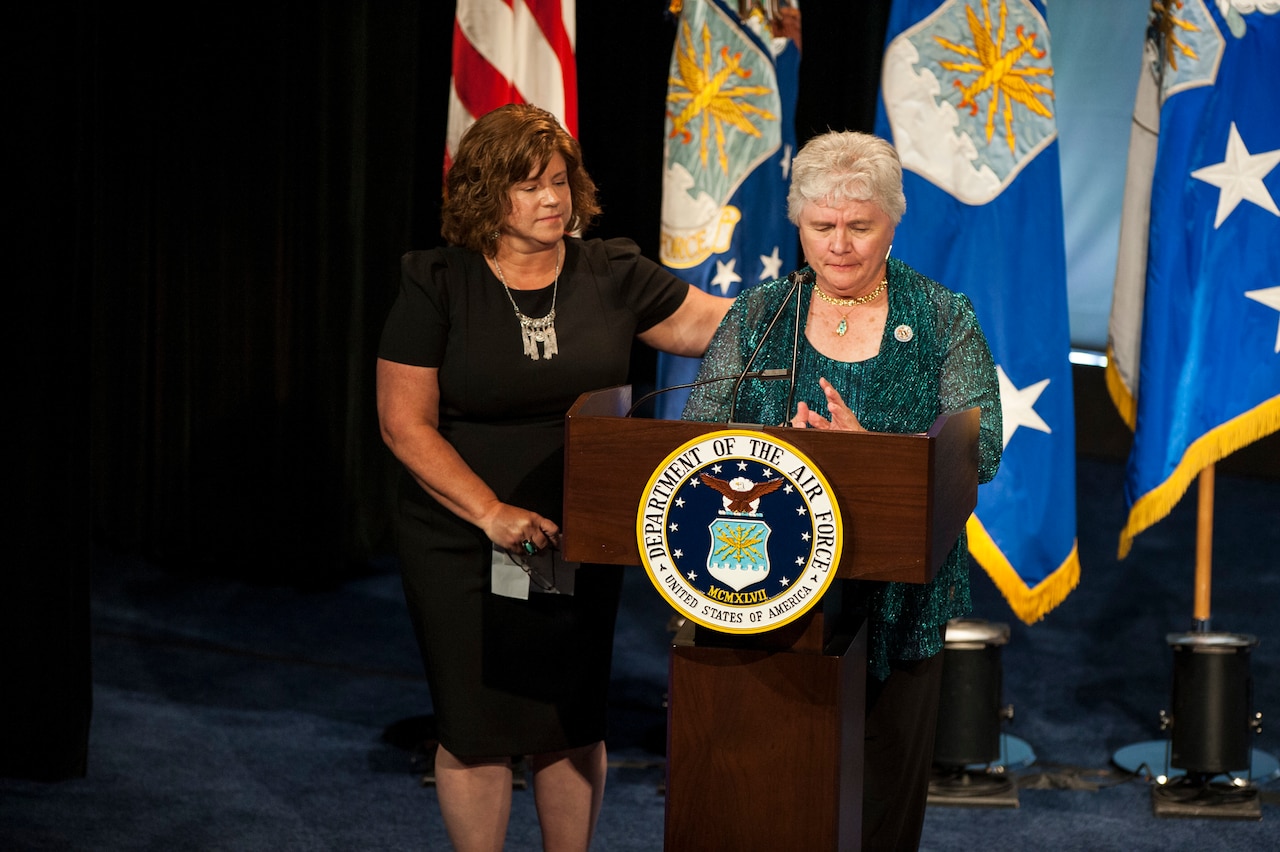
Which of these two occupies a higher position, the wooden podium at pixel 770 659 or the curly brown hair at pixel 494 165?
the curly brown hair at pixel 494 165

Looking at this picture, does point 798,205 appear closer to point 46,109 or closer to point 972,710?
point 972,710

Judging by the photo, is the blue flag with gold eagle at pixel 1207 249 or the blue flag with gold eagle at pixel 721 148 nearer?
the blue flag with gold eagle at pixel 1207 249

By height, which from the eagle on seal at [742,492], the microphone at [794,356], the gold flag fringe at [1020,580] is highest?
the microphone at [794,356]

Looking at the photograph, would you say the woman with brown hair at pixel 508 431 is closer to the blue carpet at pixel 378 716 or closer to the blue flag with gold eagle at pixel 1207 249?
the blue carpet at pixel 378 716

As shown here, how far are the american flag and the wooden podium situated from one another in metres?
1.85

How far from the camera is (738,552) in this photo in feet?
5.66

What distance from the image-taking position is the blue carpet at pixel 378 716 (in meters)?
3.26

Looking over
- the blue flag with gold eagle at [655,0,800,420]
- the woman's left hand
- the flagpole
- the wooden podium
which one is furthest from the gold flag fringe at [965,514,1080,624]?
the woman's left hand

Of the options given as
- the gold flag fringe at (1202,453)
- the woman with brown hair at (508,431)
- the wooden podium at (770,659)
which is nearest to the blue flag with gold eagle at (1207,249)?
the gold flag fringe at (1202,453)

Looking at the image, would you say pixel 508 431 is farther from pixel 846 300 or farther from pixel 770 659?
pixel 770 659

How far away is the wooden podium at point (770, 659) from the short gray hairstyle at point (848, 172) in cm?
33

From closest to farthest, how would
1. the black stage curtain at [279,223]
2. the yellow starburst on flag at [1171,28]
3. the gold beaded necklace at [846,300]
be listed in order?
the gold beaded necklace at [846,300] < the yellow starburst on flag at [1171,28] < the black stage curtain at [279,223]

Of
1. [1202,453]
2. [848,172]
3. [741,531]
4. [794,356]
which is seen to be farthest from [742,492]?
[1202,453]

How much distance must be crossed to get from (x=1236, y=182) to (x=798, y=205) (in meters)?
1.79
